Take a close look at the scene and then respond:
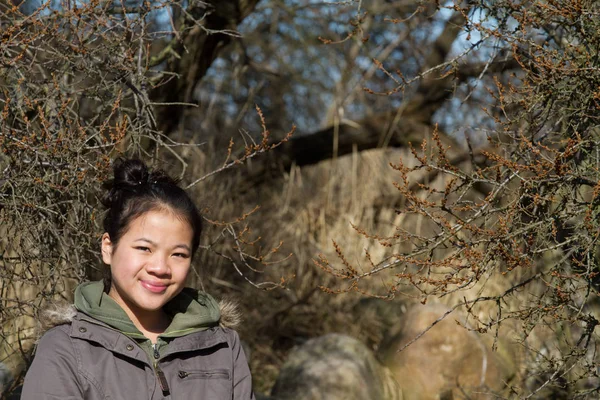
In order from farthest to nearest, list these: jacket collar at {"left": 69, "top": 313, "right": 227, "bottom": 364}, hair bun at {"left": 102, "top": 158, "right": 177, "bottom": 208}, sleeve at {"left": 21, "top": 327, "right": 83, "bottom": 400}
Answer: hair bun at {"left": 102, "top": 158, "right": 177, "bottom": 208}, jacket collar at {"left": 69, "top": 313, "right": 227, "bottom": 364}, sleeve at {"left": 21, "top": 327, "right": 83, "bottom": 400}

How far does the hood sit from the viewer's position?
9.33ft

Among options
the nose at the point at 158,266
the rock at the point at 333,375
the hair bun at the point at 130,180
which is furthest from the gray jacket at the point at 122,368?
the rock at the point at 333,375

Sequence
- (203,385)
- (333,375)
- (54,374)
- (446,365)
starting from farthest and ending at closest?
1. (446,365)
2. (333,375)
3. (203,385)
4. (54,374)

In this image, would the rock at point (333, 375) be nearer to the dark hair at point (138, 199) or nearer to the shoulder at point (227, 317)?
the shoulder at point (227, 317)

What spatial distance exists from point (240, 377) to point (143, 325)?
399 mm

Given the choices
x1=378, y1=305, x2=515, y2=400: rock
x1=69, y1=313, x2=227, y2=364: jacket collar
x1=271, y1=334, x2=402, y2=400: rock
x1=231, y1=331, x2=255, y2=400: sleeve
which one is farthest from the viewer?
x1=378, y1=305, x2=515, y2=400: rock

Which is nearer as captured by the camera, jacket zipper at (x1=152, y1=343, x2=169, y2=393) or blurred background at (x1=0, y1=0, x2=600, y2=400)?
jacket zipper at (x1=152, y1=343, x2=169, y2=393)

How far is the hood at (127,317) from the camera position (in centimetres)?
284

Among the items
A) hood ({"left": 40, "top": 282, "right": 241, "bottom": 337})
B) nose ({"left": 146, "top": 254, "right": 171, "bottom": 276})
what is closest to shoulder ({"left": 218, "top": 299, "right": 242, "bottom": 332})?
hood ({"left": 40, "top": 282, "right": 241, "bottom": 337})

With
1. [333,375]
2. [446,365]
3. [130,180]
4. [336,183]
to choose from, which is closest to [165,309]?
[130,180]

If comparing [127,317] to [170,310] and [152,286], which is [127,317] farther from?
[170,310]

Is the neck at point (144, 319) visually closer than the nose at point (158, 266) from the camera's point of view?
No

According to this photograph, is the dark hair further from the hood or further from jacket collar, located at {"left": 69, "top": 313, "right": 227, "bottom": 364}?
jacket collar, located at {"left": 69, "top": 313, "right": 227, "bottom": 364}

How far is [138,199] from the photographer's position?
3057 mm
